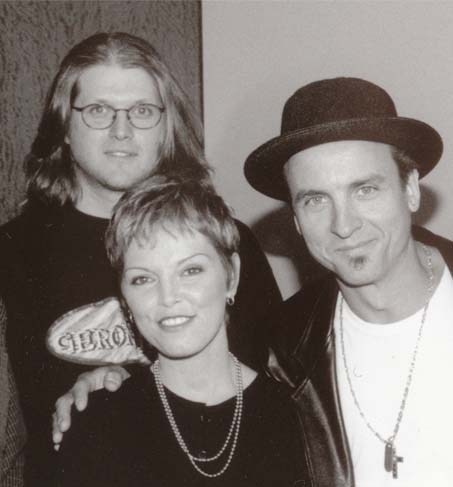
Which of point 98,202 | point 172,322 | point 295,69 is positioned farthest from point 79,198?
point 295,69

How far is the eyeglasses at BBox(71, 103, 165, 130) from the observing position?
2.22m

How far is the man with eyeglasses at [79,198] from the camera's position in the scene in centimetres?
219

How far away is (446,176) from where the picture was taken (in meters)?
2.68

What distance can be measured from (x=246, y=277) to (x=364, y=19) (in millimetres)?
1187

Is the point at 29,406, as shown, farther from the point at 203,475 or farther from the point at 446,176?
the point at 446,176

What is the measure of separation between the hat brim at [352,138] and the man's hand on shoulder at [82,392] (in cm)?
73

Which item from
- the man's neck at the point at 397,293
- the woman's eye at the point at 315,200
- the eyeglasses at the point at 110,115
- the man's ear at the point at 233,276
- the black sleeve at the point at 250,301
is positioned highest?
the eyeglasses at the point at 110,115

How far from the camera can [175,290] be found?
1.71 m

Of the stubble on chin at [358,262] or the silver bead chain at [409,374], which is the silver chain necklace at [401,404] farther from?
the stubble on chin at [358,262]

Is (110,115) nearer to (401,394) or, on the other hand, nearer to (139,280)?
(139,280)

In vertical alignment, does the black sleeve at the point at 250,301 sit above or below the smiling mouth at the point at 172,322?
below

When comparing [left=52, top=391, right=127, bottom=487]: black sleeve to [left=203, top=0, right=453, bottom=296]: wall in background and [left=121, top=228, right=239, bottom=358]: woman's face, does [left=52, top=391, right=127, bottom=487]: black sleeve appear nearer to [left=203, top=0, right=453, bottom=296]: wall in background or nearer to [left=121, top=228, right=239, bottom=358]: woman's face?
[left=121, top=228, right=239, bottom=358]: woman's face

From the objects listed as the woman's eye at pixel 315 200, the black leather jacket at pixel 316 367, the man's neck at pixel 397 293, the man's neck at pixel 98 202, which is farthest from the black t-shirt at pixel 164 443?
the man's neck at pixel 98 202

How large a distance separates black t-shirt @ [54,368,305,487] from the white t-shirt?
221 mm
